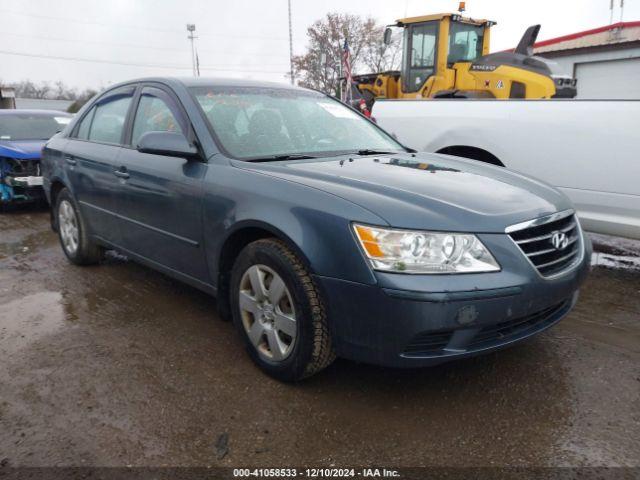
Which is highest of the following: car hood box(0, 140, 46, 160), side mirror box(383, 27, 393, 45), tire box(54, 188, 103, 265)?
side mirror box(383, 27, 393, 45)

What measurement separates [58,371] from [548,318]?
2671mm

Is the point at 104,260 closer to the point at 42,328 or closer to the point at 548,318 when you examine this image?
the point at 42,328

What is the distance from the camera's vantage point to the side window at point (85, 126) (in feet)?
15.3

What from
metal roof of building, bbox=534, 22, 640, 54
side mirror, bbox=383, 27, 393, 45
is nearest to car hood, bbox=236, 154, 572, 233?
side mirror, bbox=383, 27, 393, 45

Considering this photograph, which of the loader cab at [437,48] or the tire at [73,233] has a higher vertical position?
the loader cab at [437,48]

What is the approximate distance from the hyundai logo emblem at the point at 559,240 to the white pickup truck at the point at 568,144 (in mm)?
1797

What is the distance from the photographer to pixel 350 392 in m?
2.75

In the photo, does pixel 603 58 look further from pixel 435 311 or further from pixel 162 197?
pixel 435 311

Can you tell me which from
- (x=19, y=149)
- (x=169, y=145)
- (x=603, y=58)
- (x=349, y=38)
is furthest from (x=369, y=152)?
(x=349, y=38)

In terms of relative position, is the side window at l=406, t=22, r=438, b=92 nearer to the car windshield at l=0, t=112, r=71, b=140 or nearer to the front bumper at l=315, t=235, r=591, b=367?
the car windshield at l=0, t=112, r=71, b=140

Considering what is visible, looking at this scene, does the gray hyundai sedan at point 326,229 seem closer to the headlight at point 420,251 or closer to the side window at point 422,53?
the headlight at point 420,251

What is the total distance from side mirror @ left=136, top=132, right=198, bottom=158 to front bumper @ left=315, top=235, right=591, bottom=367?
1.23 m

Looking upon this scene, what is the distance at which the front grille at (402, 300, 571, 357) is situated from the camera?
2338mm

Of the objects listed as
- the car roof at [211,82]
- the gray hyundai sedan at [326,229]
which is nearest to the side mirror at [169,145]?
the gray hyundai sedan at [326,229]
